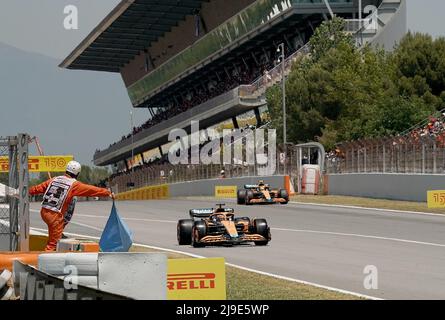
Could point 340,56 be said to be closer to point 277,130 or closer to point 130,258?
point 277,130

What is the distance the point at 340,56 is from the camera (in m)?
57.7

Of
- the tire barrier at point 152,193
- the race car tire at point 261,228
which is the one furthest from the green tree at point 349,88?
the race car tire at point 261,228

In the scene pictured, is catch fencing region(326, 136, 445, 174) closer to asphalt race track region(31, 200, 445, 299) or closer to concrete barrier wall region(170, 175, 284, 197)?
asphalt race track region(31, 200, 445, 299)

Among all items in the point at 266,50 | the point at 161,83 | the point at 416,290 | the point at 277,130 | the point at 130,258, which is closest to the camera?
the point at 130,258

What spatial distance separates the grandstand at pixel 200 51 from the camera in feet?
221

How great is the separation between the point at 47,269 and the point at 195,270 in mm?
1491

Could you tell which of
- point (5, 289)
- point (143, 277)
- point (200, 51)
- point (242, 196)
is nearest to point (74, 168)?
point (5, 289)

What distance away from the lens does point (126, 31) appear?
308 ft

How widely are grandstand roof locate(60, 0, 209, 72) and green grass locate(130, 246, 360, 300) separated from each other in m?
66.7

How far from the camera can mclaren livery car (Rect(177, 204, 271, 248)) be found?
19.3 metres

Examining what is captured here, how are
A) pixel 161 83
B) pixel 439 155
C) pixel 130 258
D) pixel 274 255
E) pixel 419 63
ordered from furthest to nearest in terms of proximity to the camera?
pixel 161 83, pixel 419 63, pixel 439 155, pixel 274 255, pixel 130 258

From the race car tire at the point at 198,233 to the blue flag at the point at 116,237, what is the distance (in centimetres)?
461

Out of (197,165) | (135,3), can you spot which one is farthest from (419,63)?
(135,3)

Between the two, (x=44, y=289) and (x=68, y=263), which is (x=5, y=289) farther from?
(x=44, y=289)
